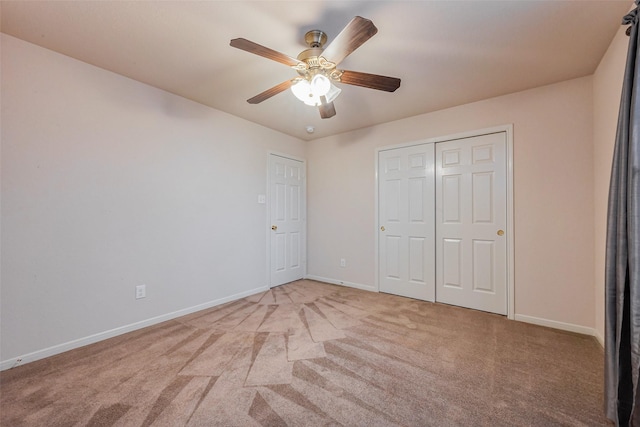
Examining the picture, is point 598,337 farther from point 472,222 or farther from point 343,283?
point 343,283

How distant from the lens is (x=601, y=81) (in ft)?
7.23

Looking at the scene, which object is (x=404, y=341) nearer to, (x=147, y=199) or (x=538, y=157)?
(x=538, y=157)

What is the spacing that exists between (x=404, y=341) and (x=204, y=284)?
2.28 meters

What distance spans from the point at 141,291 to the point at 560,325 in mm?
4122

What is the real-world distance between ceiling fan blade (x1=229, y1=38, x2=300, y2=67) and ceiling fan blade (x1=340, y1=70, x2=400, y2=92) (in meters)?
0.37

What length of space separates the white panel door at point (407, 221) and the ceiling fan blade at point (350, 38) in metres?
2.10

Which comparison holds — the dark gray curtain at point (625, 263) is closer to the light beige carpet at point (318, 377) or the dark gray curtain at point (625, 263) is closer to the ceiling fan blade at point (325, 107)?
Answer: the light beige carpet at point (318, 377)

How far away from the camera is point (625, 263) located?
1315 mm

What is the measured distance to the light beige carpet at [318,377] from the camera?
4.78 feet

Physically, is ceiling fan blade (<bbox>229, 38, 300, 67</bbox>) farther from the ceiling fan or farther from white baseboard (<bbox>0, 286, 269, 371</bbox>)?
white baseboard (<bbox>0, 286, 269, 371</bbox>)

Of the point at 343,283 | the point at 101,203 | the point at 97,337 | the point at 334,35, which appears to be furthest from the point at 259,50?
the point at 343,283

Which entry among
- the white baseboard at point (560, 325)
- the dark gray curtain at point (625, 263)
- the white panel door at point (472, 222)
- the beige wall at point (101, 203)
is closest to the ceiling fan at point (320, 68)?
the dark gray curtain at point (625, 263)

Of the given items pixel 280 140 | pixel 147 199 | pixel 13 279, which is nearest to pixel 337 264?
pixel 280 140

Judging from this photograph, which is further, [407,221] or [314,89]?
[407,221]
